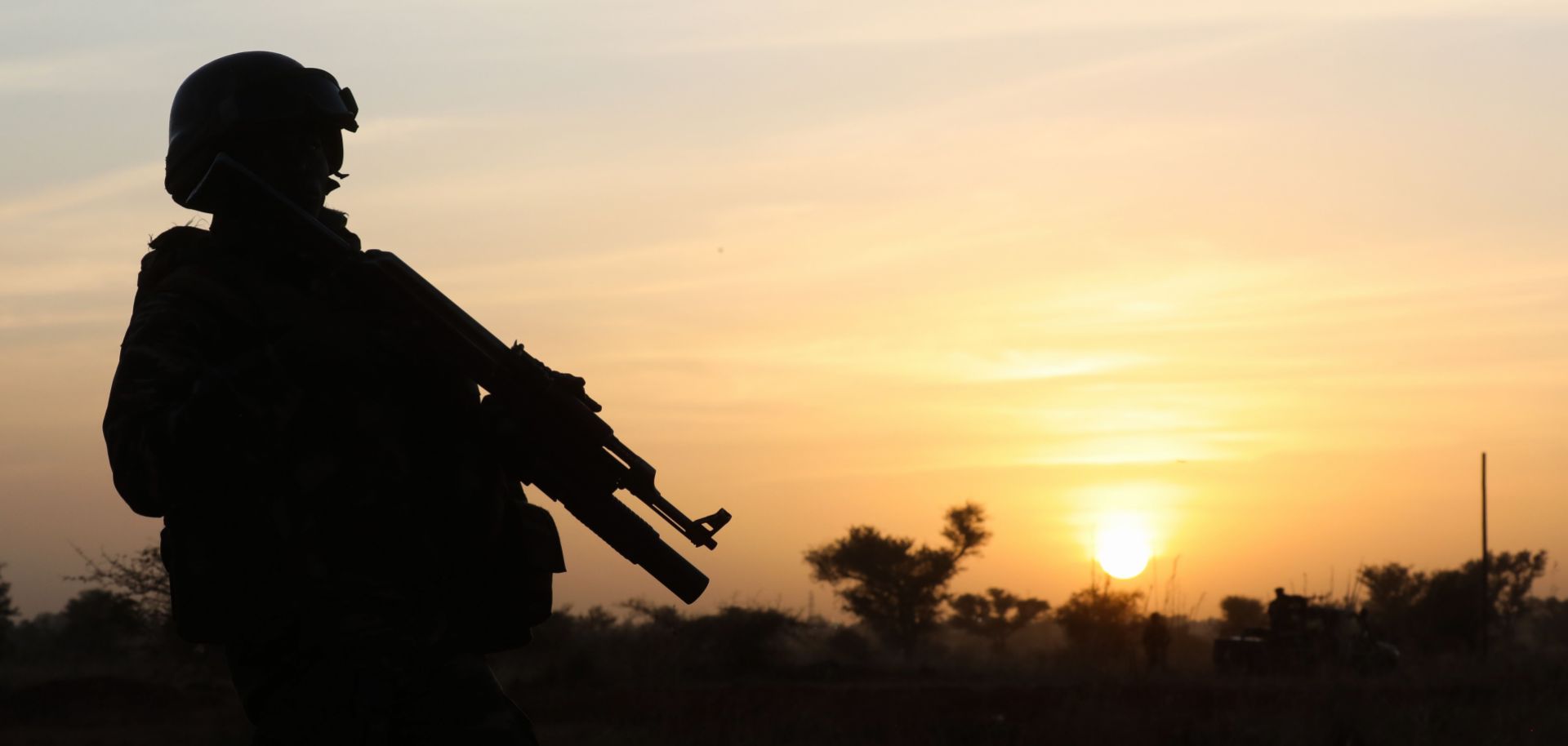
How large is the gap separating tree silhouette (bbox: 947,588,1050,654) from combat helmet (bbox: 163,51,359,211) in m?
66.7

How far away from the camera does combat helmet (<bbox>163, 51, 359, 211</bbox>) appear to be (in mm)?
4004

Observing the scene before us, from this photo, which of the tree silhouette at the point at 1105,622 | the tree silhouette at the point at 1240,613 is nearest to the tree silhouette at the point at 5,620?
the tree silhouette at the point at 1105,622

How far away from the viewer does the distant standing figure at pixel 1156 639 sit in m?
28.9

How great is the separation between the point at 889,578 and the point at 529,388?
165ft

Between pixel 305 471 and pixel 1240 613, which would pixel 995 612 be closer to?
pixel 1240 613

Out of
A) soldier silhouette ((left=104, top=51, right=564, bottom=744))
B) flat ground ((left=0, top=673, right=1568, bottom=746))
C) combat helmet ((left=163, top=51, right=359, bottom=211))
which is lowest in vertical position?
flat ground ((left=0, top=673, right=1568, bottom=746))

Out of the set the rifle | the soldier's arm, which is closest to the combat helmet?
the rifle

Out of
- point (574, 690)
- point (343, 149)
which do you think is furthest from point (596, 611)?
point (343, 149)

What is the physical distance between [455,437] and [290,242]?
1.97 ft

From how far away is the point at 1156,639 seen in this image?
97.0ft

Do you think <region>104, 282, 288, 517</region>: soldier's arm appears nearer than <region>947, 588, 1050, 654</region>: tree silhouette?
Yes

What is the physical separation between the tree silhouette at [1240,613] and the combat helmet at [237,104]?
64.9 meters

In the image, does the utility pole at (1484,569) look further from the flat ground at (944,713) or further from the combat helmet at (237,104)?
the combat helmet at (237,104)

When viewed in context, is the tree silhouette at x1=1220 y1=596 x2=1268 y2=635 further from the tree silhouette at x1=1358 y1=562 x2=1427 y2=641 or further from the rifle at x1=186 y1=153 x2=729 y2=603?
the rifle at x1=186 y1=153 x2=729 y2=603
